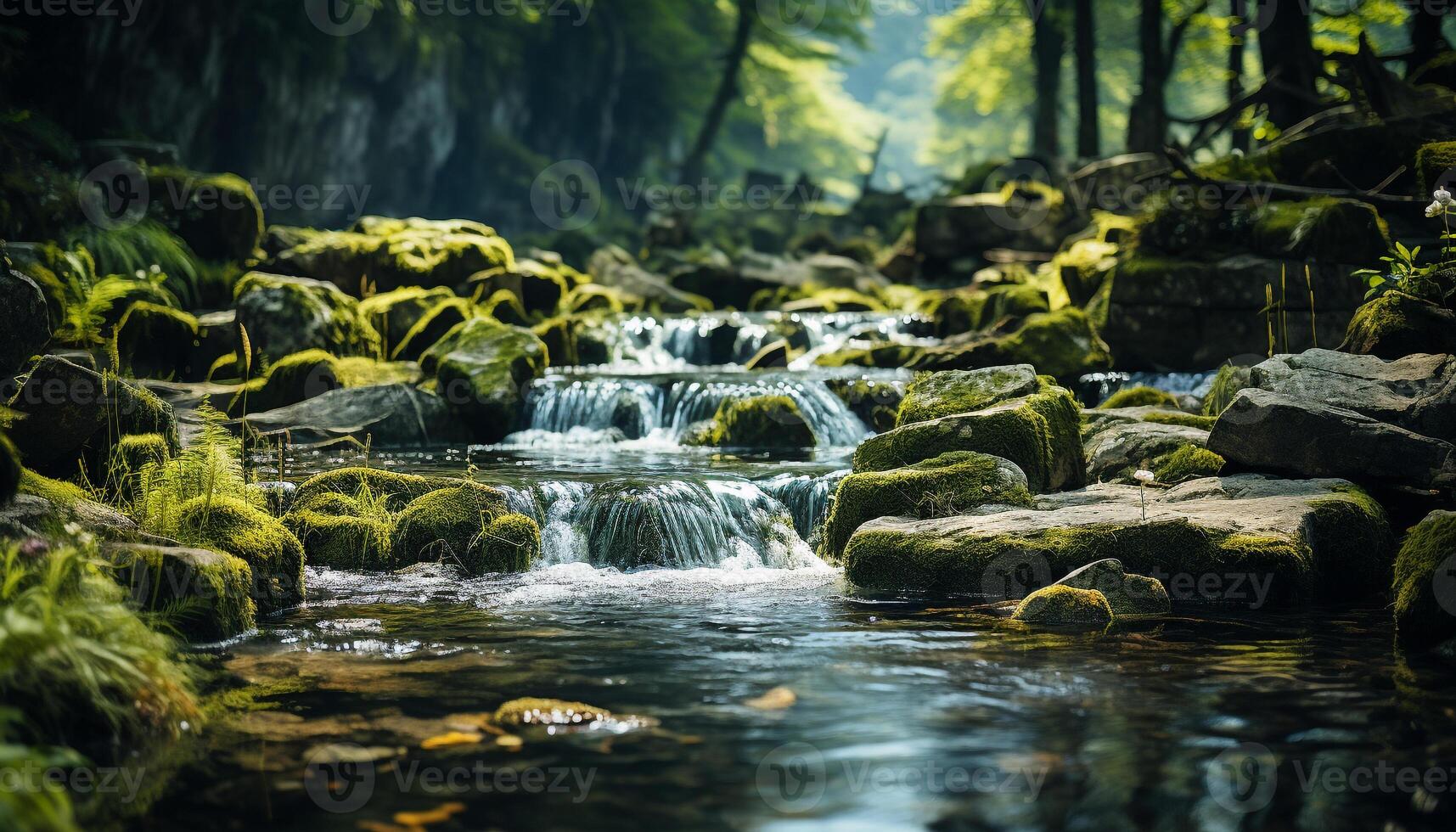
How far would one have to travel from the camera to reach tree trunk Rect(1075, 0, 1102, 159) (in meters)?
28.7

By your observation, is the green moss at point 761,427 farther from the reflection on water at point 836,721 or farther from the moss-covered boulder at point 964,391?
the reflection on water at point 836,721

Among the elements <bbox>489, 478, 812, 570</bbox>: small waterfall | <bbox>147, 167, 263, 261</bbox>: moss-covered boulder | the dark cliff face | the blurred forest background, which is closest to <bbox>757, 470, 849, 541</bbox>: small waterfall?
<bbox>489, 478, 812, 570</bbox>: small waterfall

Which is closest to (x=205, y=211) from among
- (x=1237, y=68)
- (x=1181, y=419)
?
(x=1181, y=419)

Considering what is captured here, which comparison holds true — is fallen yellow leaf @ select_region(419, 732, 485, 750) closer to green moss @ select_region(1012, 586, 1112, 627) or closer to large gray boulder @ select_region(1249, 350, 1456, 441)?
green moss @ select_region(1012, 586, 1112, 627)

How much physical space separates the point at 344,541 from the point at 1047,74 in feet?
94.0

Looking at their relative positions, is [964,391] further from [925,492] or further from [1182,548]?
[1182,548]

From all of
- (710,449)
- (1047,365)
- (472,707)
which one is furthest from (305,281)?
(472,707)

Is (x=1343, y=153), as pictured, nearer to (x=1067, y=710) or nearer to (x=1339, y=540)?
(x=1339, y=540)

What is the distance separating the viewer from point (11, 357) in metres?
7.86

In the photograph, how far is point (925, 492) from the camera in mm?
8812

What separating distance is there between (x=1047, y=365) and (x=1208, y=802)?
11825 mm

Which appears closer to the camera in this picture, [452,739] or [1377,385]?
[452,739]

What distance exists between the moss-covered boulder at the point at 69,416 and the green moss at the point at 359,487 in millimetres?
1368

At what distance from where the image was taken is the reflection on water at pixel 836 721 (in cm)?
389
